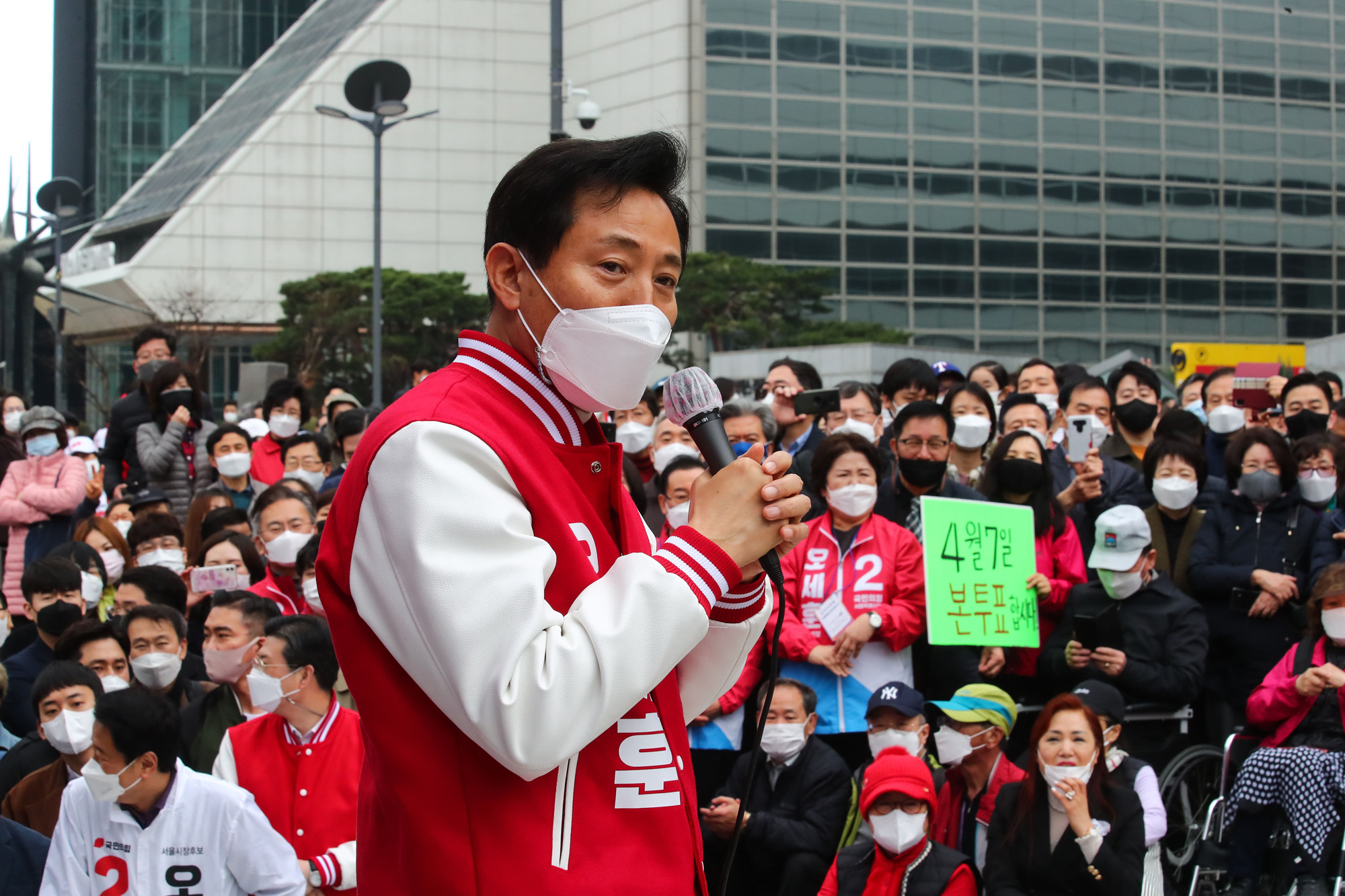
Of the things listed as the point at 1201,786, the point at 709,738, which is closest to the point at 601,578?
the point at 709,738

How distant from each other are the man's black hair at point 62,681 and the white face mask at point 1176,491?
17.2 ft

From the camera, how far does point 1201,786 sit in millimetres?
6773

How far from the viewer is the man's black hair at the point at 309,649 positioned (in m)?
5.23

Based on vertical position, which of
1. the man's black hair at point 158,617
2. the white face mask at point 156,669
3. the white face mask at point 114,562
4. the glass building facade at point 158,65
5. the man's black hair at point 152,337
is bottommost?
the white face mask at point 156,669

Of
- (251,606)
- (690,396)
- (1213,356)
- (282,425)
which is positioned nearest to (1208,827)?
(251,606)

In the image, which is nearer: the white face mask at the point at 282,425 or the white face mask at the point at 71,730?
the white face mask at the point at 71,730

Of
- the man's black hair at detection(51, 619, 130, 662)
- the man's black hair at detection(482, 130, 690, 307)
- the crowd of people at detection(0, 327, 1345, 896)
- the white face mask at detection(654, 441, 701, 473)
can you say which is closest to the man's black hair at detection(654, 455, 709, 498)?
the crowd of people at detection(0, 327, 1345, 896)

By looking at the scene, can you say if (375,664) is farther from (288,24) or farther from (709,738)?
(288,24)

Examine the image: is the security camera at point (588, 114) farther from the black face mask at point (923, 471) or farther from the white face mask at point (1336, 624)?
the white face mask at point (1336, 624)

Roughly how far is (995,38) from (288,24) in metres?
40.4

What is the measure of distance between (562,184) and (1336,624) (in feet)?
17.1

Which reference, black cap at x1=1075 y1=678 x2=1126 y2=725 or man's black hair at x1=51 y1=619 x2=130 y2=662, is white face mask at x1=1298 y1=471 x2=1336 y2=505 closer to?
black cap at x1=1075 y1=678 x2=1126 y2=725

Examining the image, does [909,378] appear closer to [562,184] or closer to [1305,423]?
[1305,423]

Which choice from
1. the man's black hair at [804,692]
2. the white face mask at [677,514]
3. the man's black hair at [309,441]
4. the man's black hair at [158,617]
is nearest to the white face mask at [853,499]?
the white face mask at [677,514]
